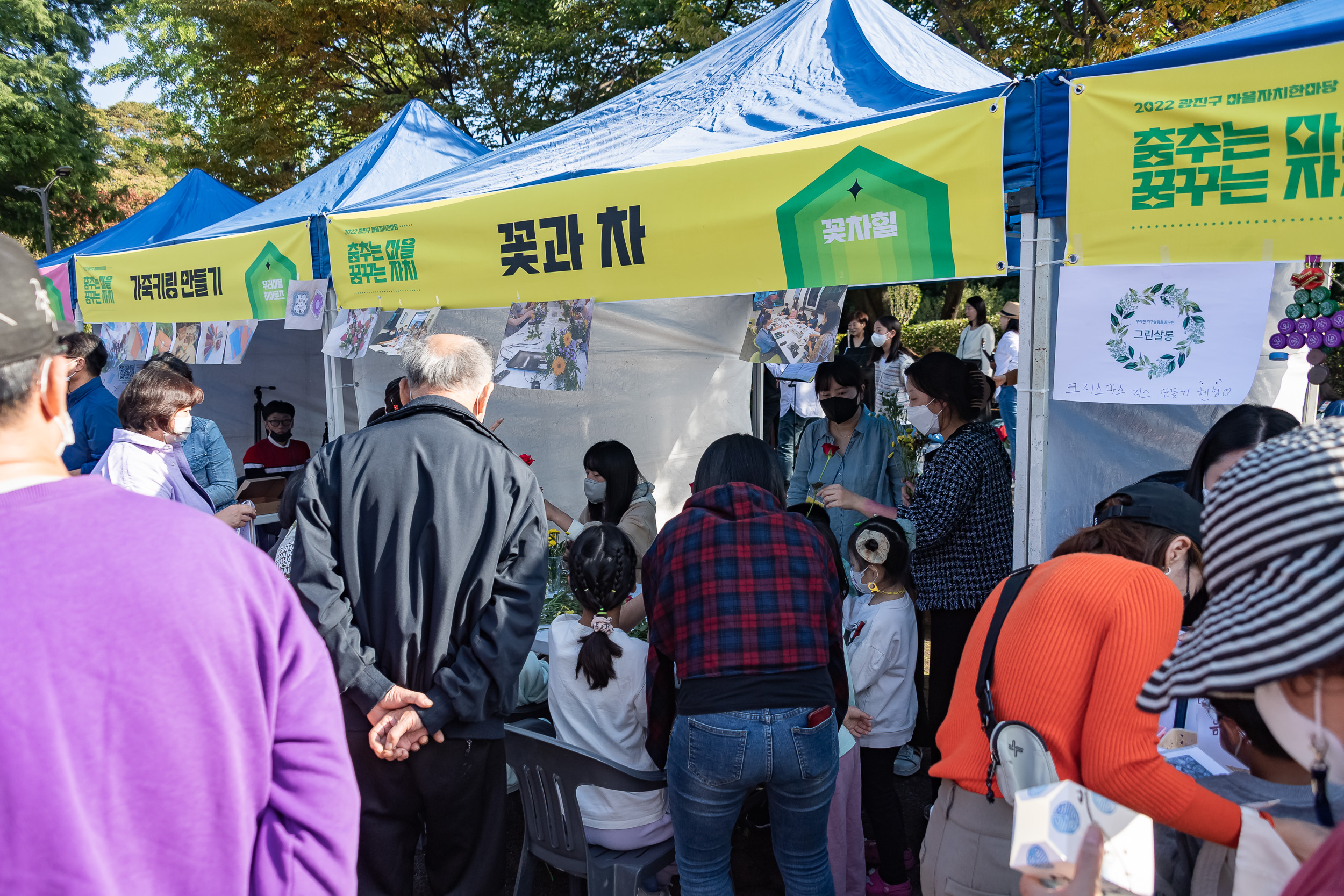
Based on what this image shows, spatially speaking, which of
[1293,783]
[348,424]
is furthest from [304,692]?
[348,424]

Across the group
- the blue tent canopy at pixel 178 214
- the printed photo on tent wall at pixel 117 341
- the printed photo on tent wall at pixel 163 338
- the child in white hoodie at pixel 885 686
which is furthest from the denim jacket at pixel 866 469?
the blue tent canopy at pixel 178 214

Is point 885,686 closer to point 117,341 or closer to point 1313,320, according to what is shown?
point 1313,320

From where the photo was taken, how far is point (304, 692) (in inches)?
40.3

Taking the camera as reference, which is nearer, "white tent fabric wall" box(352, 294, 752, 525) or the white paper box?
the white paper box

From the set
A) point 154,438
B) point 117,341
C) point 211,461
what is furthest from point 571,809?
point 117,341

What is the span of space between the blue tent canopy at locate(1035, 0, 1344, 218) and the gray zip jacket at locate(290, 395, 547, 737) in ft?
5.17

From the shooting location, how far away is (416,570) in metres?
2.08

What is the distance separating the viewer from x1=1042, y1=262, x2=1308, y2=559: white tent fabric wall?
2.62m

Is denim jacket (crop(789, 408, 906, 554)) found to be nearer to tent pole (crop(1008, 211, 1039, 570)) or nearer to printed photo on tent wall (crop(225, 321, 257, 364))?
tent pole (crop(1008, 211, 1039, 570))

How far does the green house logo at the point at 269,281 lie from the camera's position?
4188 mm

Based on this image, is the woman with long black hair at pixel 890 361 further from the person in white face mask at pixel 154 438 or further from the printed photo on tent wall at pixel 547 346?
the person in white face mask at pixel 154 438

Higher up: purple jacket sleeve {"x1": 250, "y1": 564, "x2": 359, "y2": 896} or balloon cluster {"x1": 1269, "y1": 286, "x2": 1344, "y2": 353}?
balloon cluster {"x1": 1269, "y1": 286, "x2": 1344, "y2": 353}

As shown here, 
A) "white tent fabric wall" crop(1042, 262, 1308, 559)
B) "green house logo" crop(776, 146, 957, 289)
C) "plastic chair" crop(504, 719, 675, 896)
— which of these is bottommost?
"plastic chair" crop(504, 719, 675, 896)

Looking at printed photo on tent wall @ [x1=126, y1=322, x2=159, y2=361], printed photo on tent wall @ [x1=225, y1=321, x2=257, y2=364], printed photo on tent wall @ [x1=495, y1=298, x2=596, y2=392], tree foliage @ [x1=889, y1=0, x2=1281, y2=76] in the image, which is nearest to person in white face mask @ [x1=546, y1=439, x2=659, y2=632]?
printed photo on tent wall @ [x1=495, y1=298, x2=596, y2=392]
